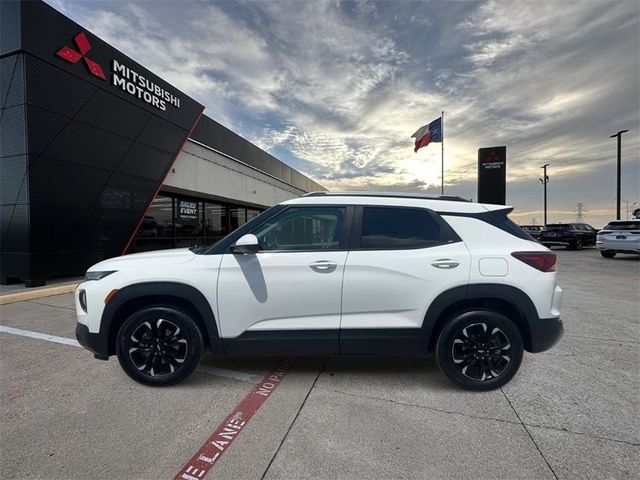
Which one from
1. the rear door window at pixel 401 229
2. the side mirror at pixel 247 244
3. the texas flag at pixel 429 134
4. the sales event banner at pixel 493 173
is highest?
the texas flag at pixel 429 134

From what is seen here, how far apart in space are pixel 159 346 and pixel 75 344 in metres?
2.06

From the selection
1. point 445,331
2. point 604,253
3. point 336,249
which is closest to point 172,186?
point 336,249

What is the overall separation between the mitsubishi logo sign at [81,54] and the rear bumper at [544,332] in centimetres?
1031

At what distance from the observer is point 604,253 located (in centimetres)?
1506

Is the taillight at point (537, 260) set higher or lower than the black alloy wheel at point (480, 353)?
higher

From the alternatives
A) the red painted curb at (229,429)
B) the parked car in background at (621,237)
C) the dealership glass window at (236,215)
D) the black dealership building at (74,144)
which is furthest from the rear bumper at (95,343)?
the parked car in background at (621,237)

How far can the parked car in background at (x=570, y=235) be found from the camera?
19328mm

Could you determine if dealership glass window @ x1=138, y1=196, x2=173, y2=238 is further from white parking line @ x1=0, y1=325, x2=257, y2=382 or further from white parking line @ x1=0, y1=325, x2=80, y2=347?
white parking line @ x1=0, y1=325, x2=257, y2=382

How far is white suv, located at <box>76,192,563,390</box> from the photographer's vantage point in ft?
9.37

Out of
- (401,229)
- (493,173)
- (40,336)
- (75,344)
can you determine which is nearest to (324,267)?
(401,229)

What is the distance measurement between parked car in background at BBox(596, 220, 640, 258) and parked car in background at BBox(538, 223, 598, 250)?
528 cm

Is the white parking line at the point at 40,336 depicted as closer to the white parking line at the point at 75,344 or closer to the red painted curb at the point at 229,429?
the white parking line at the point at 75,344

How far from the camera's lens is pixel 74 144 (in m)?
7.96

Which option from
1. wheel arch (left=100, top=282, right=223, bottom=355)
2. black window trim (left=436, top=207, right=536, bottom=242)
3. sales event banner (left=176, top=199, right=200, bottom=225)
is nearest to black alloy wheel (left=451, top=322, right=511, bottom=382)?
black window trim (left=436, top=207, right=536, bottom=242)
